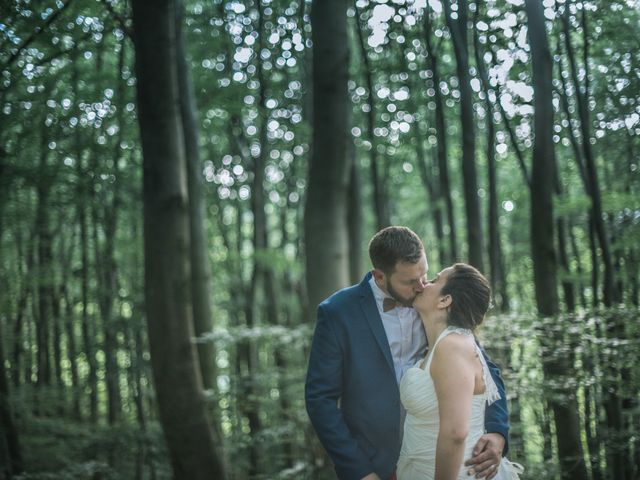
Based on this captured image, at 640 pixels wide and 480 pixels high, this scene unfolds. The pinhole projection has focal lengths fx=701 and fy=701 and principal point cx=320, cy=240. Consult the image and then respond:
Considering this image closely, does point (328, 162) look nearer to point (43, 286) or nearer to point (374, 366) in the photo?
point (374, 366)

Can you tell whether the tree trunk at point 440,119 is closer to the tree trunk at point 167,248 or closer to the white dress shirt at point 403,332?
the tree trunk at point 167,248

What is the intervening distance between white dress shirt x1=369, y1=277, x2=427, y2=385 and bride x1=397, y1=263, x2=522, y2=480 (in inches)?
7.9

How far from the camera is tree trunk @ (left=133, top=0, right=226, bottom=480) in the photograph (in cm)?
587

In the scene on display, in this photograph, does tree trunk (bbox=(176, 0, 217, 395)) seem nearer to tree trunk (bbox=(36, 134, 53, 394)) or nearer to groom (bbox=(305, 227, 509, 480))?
tree trunk (bbox=(36, 134, 53, 394))

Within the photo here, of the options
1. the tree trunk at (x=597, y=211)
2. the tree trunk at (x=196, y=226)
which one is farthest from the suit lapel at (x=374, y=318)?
the tree trunk at (x=196, y=226)

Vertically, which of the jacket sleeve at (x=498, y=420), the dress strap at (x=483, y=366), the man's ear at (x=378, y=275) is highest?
the man's ear at (x=378, y=275)

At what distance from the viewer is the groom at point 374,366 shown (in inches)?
125

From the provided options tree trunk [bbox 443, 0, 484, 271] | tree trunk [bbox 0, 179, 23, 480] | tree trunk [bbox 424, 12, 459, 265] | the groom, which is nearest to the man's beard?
the groom

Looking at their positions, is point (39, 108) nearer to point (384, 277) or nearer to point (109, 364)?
point (109, 364)

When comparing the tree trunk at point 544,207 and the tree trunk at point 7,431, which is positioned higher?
the tree trunk at point 544,207

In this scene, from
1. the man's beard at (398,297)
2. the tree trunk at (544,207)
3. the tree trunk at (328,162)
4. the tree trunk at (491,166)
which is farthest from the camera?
the tree trunk at (491,166)

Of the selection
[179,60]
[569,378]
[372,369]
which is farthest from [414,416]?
[179,60]

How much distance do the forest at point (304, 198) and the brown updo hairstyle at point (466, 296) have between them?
2.70 m

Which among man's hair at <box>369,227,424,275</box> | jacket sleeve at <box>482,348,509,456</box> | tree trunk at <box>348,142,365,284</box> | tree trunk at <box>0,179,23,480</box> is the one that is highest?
tree trunk at <box>348,142,365,284</box>
